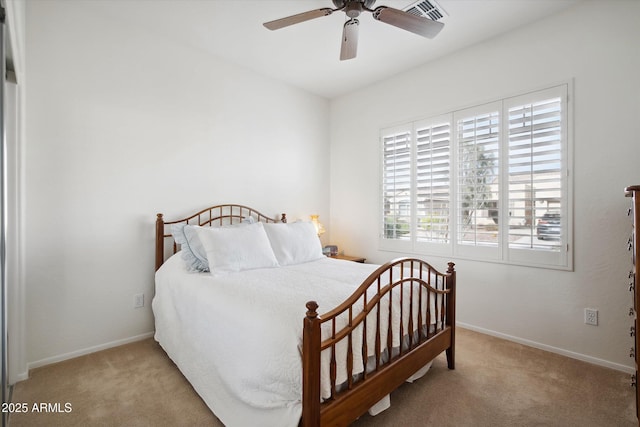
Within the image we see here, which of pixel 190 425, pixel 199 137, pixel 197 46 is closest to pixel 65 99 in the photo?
pixel 199 137

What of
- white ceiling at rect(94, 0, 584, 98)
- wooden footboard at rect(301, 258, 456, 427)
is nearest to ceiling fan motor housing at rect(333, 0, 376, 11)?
white ceiling at rect(94, 0, 584, 98)

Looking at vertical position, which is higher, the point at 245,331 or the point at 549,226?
the point at 549,226

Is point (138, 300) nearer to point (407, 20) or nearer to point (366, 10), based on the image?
point (366, 10)

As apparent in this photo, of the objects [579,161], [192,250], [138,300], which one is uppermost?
[579,161]

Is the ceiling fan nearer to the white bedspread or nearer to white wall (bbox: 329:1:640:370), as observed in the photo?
white wall (bbox: 329:1:640:370)

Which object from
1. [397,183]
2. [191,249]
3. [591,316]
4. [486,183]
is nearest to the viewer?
[591,316]

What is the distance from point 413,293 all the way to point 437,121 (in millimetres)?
2124

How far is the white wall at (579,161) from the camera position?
7.63 feet

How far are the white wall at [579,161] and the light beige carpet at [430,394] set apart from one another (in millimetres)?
330

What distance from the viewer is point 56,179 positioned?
7.92 feet

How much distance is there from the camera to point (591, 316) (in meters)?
2.45

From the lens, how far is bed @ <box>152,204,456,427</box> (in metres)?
1.39

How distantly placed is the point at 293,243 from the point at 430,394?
165cm

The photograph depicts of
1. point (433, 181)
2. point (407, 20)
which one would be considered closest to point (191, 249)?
point (407, 20)
